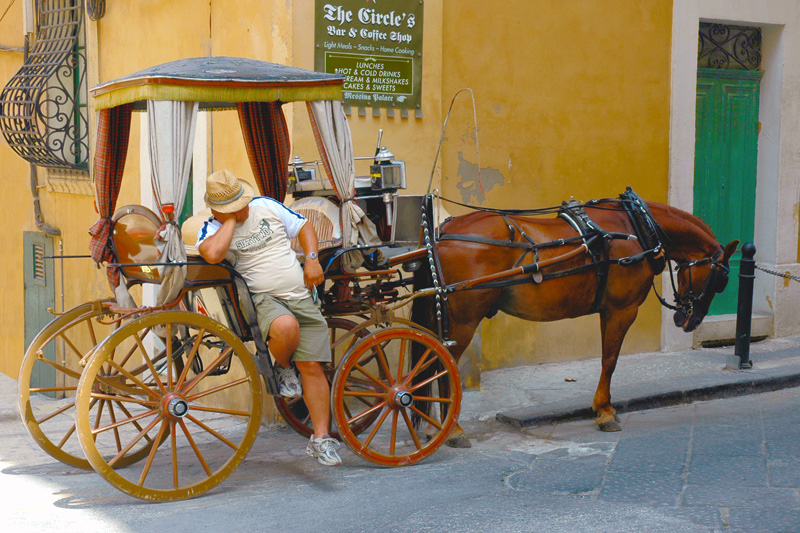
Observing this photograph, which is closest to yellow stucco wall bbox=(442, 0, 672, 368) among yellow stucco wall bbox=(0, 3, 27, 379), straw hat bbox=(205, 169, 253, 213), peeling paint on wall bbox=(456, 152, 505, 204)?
peeling paint on wall bbox=(456, 152, 505, 204)

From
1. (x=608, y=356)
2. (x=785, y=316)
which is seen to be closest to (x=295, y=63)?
(x=608, y=356)

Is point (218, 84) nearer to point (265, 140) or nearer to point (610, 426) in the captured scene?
point (265, 140)

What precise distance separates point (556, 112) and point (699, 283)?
2339 millimetres

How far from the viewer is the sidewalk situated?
272 inches

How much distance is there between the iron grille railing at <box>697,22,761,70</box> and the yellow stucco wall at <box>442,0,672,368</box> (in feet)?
2.33

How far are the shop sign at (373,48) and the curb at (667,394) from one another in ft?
8.43

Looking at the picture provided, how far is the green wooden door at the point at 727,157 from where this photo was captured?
363 inches

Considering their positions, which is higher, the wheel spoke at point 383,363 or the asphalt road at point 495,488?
the wheel spoke at point 383,363

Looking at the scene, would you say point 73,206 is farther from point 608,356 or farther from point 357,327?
point 608,356

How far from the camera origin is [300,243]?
532 cm

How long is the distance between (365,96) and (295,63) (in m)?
0.65

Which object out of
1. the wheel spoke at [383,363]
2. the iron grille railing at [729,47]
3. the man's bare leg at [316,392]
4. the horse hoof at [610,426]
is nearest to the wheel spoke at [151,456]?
the man's bare leg at [316,392]

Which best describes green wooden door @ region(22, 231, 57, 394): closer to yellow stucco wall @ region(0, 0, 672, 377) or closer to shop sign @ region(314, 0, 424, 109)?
yellow stucco wall @ region(0, 0, 672, 377)

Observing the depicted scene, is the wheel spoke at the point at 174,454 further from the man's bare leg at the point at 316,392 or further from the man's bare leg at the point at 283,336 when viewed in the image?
the man's bare leg at the point at 316,392
